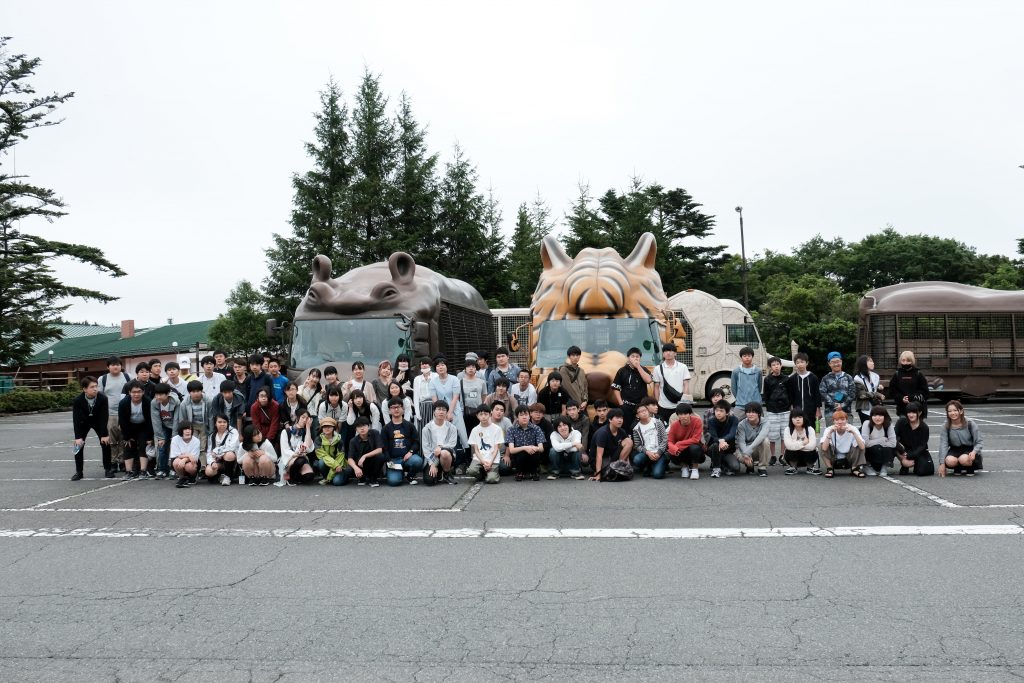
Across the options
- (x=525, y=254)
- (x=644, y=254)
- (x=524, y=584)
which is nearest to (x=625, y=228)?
(x=525, y=254)

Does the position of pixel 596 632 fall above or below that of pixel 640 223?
below

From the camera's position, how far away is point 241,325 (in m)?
61.2

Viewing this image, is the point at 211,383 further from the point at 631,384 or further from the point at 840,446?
the point at 840,446

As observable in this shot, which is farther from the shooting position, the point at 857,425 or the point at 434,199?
the point at 434,199

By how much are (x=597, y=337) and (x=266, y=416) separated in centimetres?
531

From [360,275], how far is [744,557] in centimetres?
1055

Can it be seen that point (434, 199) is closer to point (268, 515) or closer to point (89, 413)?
point (89, 413)

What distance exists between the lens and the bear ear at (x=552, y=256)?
1544 cm

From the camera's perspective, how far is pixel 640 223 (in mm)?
35344

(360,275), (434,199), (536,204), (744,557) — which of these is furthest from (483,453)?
(536,204)


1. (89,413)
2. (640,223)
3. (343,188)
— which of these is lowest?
(89,413)

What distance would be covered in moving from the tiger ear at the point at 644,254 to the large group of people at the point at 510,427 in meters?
3.24

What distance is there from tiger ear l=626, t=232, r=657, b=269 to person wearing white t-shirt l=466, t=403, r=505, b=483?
198 inches

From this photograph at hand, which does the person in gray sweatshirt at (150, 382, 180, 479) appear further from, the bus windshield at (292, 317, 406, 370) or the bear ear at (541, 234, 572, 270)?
the bear ear at (541, 234, 572, 270)
